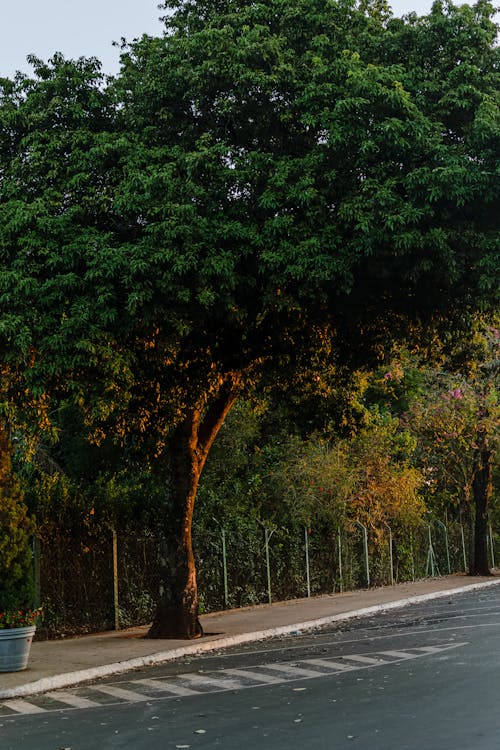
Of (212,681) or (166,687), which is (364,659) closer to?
(212,681)

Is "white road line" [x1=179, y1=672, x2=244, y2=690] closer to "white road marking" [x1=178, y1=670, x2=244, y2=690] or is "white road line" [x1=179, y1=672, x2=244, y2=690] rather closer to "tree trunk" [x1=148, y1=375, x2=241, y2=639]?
"white road marking" [x1=178, y1=670, x2=244, y2=690]

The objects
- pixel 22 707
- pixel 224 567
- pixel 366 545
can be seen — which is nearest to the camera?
pixel 22 707

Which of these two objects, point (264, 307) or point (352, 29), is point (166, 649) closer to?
point (264, 307)

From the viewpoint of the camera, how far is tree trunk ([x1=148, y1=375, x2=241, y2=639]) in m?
16.7

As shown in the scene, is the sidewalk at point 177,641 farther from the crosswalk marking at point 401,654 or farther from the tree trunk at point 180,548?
the crosswalk marking at point 401,654

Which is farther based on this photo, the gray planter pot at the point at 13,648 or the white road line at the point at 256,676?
the gray planter pot at the point at 13,648

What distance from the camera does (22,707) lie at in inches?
423

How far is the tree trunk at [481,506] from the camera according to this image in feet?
104

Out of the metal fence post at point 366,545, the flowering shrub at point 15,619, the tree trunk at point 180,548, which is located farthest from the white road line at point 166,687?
the metal fence post at point 366,545

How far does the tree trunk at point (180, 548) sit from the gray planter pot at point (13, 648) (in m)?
3.98

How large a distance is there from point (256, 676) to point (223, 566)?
32.4ft

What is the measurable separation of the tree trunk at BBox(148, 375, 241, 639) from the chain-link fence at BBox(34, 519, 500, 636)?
1.77 m

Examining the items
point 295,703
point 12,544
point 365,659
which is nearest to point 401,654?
point 365,659

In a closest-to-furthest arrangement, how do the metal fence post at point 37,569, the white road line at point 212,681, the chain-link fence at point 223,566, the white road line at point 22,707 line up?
the white road line at point 22,707
the white road line at point 212,681
the metal fence post at point 37,569
the chain-link fence at point 223,566
